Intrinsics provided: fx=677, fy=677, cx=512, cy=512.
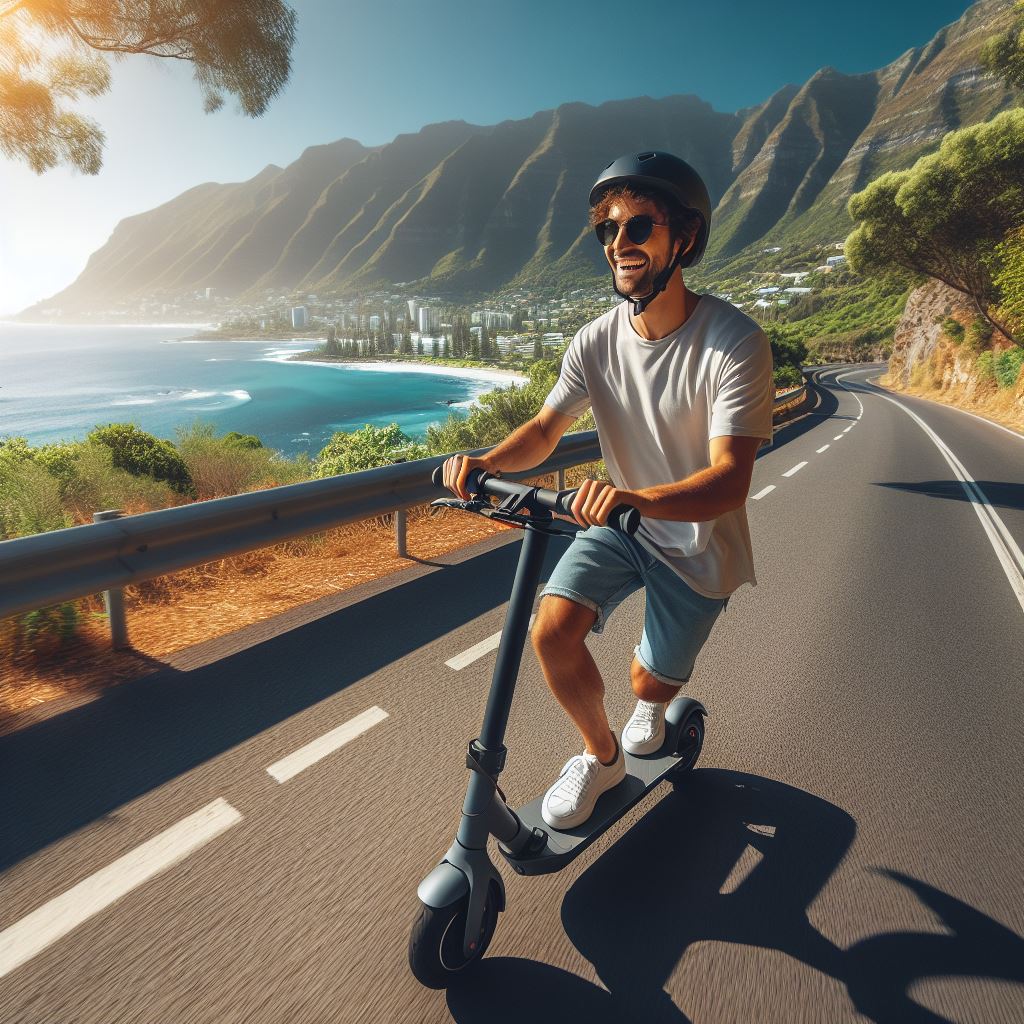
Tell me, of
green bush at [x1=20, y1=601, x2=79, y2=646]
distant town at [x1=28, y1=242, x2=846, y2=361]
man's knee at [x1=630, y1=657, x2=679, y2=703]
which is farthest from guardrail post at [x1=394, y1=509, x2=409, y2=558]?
distant town at [x1=28, y1=242, x2=846, y2=361]

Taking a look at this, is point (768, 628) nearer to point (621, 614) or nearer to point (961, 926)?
point (621, 614)

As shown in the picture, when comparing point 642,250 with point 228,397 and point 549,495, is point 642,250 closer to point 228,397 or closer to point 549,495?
point 549,495

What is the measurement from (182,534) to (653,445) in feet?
9.70

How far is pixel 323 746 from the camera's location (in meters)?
2.82

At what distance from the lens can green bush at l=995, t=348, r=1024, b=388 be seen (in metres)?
26.5

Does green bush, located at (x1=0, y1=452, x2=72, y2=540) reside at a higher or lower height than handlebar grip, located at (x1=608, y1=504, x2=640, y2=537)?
lower

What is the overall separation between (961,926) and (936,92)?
212916 millimetres

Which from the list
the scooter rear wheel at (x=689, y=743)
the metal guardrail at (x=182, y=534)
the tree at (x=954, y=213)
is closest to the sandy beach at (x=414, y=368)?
the tree at (x=954, y=213)

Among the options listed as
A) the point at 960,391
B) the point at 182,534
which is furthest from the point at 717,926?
the point at 960,391

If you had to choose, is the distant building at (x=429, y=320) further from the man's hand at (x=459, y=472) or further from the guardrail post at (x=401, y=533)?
the man's hand at (x=459, y=472)

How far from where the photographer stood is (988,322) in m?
31.8

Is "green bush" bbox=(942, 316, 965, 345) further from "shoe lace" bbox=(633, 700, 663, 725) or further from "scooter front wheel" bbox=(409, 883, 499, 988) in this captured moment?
"scooter front wheel" bbox=(409, 883, 499, 988)

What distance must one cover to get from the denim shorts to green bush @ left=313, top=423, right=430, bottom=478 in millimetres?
10300

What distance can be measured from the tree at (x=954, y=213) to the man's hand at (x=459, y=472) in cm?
2798
